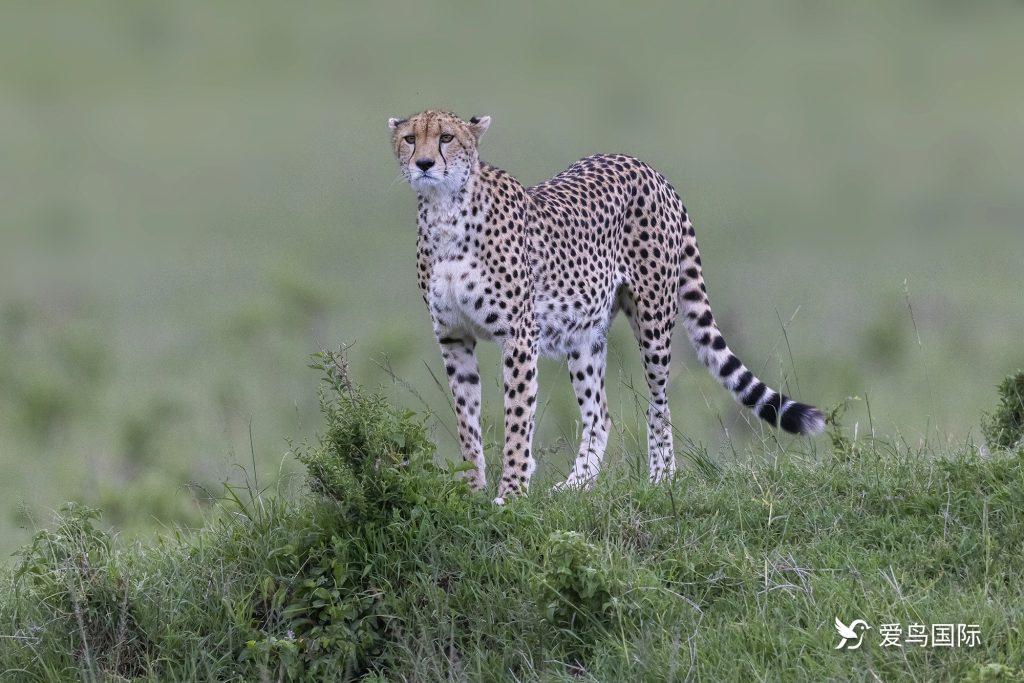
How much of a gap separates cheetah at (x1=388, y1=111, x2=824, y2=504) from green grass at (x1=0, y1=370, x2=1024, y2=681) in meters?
0.39

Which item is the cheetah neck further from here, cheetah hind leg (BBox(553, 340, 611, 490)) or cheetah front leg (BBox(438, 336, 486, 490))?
cheetah hind leg (BBox(553, 340, 611, 490))

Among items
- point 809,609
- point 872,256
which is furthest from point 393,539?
point 872,256

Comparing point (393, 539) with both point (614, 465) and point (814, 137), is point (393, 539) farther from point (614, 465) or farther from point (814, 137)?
point (814, 137)

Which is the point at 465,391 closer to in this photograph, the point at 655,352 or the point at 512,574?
the point at 655,352

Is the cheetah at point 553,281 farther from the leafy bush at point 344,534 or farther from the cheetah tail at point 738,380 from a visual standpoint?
the leafy bush at point 344,534

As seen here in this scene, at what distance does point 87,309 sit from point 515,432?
34.1 ft

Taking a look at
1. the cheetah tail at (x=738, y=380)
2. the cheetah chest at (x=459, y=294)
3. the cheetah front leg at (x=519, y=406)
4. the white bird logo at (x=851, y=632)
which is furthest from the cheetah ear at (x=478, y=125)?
the white bird logo at (x=851, y=632)

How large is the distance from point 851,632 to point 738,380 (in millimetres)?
1852

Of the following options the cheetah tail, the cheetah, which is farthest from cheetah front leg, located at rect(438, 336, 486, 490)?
the cheetah tail

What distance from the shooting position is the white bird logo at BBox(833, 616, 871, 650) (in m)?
3.69

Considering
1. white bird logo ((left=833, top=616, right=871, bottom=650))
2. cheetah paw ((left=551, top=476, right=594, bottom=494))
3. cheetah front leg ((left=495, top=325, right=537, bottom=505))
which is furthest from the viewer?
cheetah front leg ((left=495, top=325, right=537, bottom=505))

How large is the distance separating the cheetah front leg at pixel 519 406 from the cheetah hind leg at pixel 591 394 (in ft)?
1.85

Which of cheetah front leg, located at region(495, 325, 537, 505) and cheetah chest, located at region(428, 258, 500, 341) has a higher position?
cheetah chest, located at region(428, 258, 500, 341)

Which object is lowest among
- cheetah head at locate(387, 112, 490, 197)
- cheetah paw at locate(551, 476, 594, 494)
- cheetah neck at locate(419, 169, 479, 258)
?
cheetah paw at locate(551, 476, 594, 494)
